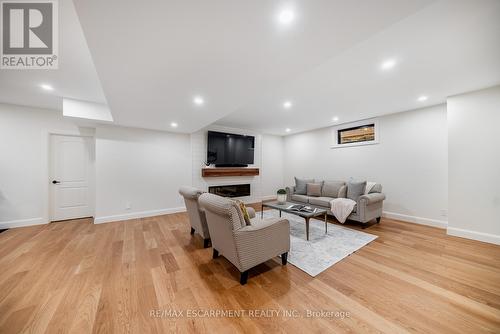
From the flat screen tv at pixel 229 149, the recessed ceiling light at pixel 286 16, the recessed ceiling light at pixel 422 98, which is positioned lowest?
the flat screen tv at pixel 229 149

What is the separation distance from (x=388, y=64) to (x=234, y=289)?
319 centimetres

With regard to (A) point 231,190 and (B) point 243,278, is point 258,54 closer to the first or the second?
(B) point 243,278

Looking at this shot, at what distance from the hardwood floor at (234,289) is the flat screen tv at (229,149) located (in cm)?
280

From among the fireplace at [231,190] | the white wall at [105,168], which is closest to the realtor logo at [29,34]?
the white wall at [105,168]

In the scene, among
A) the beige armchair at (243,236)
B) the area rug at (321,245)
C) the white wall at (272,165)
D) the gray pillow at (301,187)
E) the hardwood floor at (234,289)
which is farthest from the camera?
the white wall at (272,165)

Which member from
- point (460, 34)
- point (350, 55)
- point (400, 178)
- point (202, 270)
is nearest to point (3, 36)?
point (202, 270)

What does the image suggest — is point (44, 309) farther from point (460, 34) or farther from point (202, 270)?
point (460, 34)

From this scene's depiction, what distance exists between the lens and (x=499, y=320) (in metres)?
1.35

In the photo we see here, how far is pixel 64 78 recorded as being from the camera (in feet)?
8.10

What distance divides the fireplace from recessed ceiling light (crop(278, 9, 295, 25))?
179 inches

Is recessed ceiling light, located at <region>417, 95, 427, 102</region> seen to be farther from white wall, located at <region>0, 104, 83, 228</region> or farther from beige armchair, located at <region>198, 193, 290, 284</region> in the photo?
white wall, located at <region>0, 104, 83, 228</region>

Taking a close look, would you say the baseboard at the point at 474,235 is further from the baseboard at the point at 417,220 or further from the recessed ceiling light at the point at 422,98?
the recessed ceiling light at the point at 422,98

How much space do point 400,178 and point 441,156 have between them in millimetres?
786

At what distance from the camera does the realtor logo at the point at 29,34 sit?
146 cm
